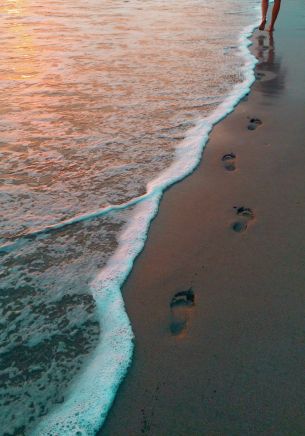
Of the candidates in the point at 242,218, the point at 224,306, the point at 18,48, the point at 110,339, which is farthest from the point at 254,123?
the point at 18,48

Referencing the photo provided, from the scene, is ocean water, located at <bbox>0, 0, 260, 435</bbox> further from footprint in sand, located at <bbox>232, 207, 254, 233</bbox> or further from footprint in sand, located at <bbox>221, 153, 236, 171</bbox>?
footprint in sand, located at <bbox>232, 207, 254, 233</bbox>

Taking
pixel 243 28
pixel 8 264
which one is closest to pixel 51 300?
pixel 8 264

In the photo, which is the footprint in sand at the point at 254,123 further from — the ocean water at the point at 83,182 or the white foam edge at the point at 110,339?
the white foam edge at the point at 110,339

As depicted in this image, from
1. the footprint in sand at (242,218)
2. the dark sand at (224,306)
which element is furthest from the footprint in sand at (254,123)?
the footprint in sand at (242,218)

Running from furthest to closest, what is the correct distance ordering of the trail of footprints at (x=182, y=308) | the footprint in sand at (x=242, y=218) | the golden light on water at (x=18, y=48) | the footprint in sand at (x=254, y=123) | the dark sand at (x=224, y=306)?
the golden light on water at (x=18, y=48), the footprint in sand at (x=254, y=123), the footprint in sand at (x=242, y=218), the trail of footprints at (x=182, y=308), the dark sand at (x=224, y=306)

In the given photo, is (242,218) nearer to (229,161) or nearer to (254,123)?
(229,161)

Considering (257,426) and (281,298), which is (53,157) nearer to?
(281,298)

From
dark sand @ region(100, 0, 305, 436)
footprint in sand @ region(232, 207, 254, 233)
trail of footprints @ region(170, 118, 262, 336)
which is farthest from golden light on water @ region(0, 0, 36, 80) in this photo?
trail of footprints @ region(170, 118, 262, 336)
